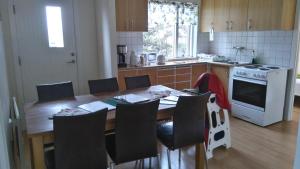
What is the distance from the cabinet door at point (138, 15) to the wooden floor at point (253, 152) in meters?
2.01

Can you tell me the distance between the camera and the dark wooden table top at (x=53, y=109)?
1.67 m

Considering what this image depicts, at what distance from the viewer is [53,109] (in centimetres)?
205

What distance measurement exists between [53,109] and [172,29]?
334 cm

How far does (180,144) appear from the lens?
2078 mm

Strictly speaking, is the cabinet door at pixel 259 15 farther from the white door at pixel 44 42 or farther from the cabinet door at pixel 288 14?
the white door at pixel 44 42

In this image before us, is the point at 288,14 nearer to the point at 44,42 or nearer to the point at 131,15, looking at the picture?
the point at 131,15

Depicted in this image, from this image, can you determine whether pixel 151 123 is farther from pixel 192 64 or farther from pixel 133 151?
pixel 192 64

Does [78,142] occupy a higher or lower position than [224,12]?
lower

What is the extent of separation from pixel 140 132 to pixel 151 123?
0.11 meters

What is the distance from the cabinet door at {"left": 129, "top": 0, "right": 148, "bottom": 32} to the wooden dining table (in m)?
1.46

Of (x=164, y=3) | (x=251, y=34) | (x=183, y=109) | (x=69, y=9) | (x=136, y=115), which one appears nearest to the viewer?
(x=136, y=115)

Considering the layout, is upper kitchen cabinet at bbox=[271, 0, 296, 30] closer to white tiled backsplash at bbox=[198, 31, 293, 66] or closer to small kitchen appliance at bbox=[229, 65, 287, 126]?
white tiled backsplash at bbox=[198, 31, 293, 66]

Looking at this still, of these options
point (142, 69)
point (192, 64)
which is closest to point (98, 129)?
point (142, 69)

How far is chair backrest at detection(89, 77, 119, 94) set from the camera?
8.76ft
